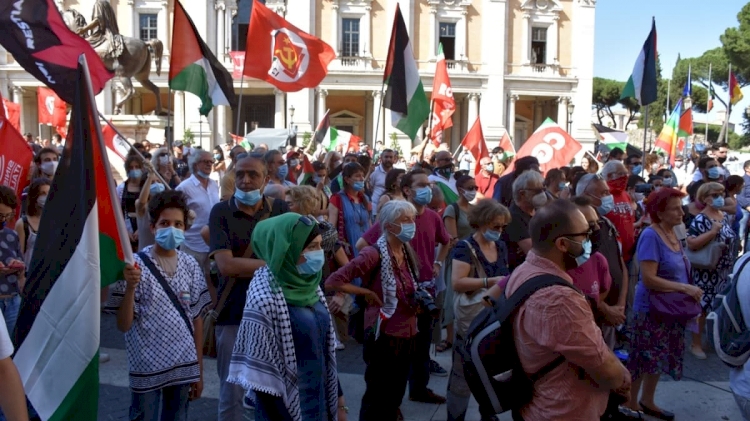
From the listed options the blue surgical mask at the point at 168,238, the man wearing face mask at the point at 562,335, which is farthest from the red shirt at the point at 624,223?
the blue surgical mask at the point at 168,238

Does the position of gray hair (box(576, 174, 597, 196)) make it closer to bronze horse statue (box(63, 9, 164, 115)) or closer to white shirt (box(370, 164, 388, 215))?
white shirt (box(370, 164, 388, 215))

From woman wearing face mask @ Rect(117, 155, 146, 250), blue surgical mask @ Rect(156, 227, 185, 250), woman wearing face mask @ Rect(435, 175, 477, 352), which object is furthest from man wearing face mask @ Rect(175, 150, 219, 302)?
blue surgical mask @ Rect(156, 227, 185, 250)

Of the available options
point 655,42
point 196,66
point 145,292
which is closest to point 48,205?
point 145,292

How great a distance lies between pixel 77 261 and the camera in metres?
2.62

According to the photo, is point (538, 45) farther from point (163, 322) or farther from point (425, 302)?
point (163, 322)

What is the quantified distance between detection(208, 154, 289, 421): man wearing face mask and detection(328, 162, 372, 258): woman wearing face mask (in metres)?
2.14

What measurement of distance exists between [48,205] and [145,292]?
867 mm

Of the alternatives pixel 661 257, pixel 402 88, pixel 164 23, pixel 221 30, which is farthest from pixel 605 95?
pixel 661 257

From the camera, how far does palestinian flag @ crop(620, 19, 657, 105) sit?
37.0 feet

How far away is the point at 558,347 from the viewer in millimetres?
2576

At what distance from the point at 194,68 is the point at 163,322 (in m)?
5.40

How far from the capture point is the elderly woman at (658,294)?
4.68 m

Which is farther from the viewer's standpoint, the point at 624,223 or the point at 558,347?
the point at 624,223

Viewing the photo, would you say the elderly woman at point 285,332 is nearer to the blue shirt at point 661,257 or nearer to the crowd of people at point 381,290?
the crowd of people at point 381,290
